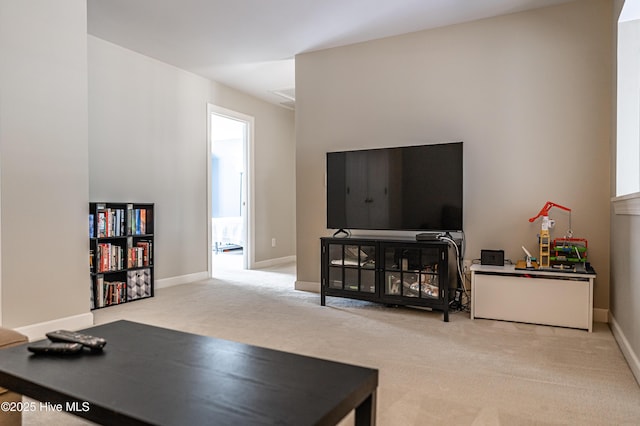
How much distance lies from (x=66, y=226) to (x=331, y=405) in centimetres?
271

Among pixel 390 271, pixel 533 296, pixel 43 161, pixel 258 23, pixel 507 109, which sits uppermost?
pixel 258 23

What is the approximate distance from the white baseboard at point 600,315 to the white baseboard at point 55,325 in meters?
3.87

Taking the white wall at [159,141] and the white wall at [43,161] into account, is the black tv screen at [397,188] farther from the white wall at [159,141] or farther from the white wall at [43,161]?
the white wall at [43,161]

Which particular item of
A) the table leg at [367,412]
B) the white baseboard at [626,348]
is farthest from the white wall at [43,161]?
the white baseboard at [626,348]

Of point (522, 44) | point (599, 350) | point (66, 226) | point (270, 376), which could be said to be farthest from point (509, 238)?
point (66, 226)

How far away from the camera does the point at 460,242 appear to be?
3.59 meters

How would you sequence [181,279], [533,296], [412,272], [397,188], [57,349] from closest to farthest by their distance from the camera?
[57,349]
[533,296]
[412,272]
[397,188]
[181,279]

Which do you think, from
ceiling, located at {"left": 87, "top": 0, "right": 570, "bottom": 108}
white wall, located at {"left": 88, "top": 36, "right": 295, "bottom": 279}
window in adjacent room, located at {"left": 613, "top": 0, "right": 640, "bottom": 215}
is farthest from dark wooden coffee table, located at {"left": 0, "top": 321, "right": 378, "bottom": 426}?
white wall, located at {"left": 88, "top": 36, "right": 295, "bottom": 279}

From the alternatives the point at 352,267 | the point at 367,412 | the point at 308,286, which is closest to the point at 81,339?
the point at 367,412

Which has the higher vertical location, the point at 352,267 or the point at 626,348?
the point at 352,267

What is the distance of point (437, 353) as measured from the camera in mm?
2498

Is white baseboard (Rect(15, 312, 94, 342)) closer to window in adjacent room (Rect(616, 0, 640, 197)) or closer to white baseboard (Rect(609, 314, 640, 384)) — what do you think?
white baseboard (Rect(609, 314, 640, 384))

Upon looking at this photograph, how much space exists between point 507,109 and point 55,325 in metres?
3.87

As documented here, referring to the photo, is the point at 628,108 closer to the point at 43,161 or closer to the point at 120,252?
the point at 43,161
